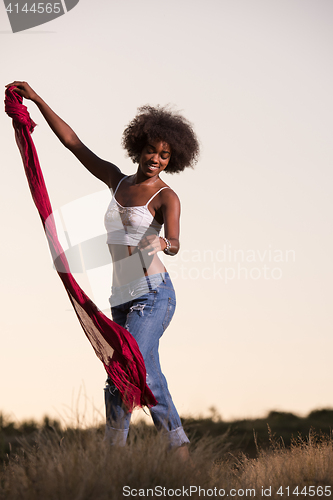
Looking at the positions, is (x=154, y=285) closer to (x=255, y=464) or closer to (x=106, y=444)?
(x=106, y=444)

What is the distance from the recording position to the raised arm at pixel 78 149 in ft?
13.1

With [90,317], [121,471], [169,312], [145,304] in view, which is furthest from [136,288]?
[121,471]

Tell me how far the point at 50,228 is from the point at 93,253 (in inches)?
16.0

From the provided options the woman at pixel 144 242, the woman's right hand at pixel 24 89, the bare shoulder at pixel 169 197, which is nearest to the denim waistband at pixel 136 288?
the woman at pixel 144 242

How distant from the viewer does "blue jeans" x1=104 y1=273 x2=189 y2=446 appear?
3330mm

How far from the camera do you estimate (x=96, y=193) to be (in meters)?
4.21

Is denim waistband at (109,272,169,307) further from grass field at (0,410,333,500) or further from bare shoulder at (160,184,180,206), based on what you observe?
grass field at (0,410,333,500)

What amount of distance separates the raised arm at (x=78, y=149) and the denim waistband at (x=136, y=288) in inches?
36.7

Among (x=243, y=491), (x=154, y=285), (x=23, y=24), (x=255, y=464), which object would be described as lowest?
(x=255, y=464)

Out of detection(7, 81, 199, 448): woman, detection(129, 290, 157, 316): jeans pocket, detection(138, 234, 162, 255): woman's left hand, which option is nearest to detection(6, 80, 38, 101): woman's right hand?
detection(7, 81, 199, 448): woman

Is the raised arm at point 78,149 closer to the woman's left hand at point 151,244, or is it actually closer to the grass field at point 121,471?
the woman's left hand at point 151,244

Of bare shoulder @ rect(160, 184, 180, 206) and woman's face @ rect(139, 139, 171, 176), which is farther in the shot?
woman's face @ rect(139, 139, 171, 176)

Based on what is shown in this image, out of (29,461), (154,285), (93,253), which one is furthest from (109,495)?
(93,253)

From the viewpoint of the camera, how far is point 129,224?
11.9 feet
